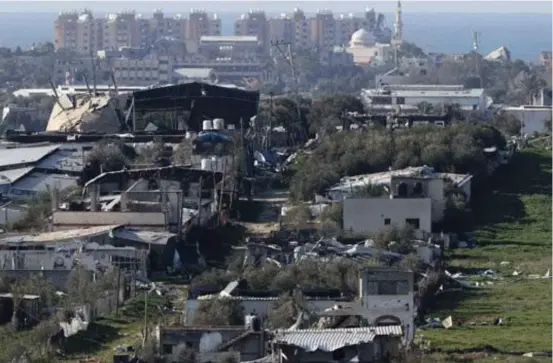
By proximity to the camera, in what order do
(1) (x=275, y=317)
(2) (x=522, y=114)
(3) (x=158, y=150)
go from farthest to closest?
(2) (x=522, y=114) → (3) (x=158, y=150) → (1) (x=275, y=317)

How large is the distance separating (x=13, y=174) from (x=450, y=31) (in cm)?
9324

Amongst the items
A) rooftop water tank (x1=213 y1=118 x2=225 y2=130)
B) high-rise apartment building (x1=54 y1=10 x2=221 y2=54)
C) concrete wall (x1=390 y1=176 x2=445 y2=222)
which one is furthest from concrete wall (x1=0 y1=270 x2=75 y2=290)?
high-rise apartment building (x1=54 y1=10 x2=221 y2=54)

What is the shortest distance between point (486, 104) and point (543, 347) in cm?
3186

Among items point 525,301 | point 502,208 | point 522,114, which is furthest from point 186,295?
point 522,114

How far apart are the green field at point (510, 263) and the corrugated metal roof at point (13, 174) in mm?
5092

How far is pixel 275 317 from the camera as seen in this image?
58.3ft

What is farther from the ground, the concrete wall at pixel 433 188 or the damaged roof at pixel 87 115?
the concrete wall at pixel 433 188

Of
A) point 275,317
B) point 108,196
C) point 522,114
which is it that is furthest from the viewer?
point 522,114

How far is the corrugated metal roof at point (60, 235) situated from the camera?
75.5 ft

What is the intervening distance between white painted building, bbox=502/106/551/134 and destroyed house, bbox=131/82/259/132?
7.52 metres

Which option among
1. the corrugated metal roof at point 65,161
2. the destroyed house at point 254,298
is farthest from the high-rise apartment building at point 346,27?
the destroyed house at point 254,298

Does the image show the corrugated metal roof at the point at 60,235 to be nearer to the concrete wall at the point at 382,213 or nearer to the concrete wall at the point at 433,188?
the concrete wall at the point at 382,213

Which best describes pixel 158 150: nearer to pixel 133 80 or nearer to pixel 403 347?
pixel 403 347

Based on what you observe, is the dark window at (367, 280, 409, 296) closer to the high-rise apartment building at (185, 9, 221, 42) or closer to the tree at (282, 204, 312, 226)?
the tree at (282, 204, 312, 226)
